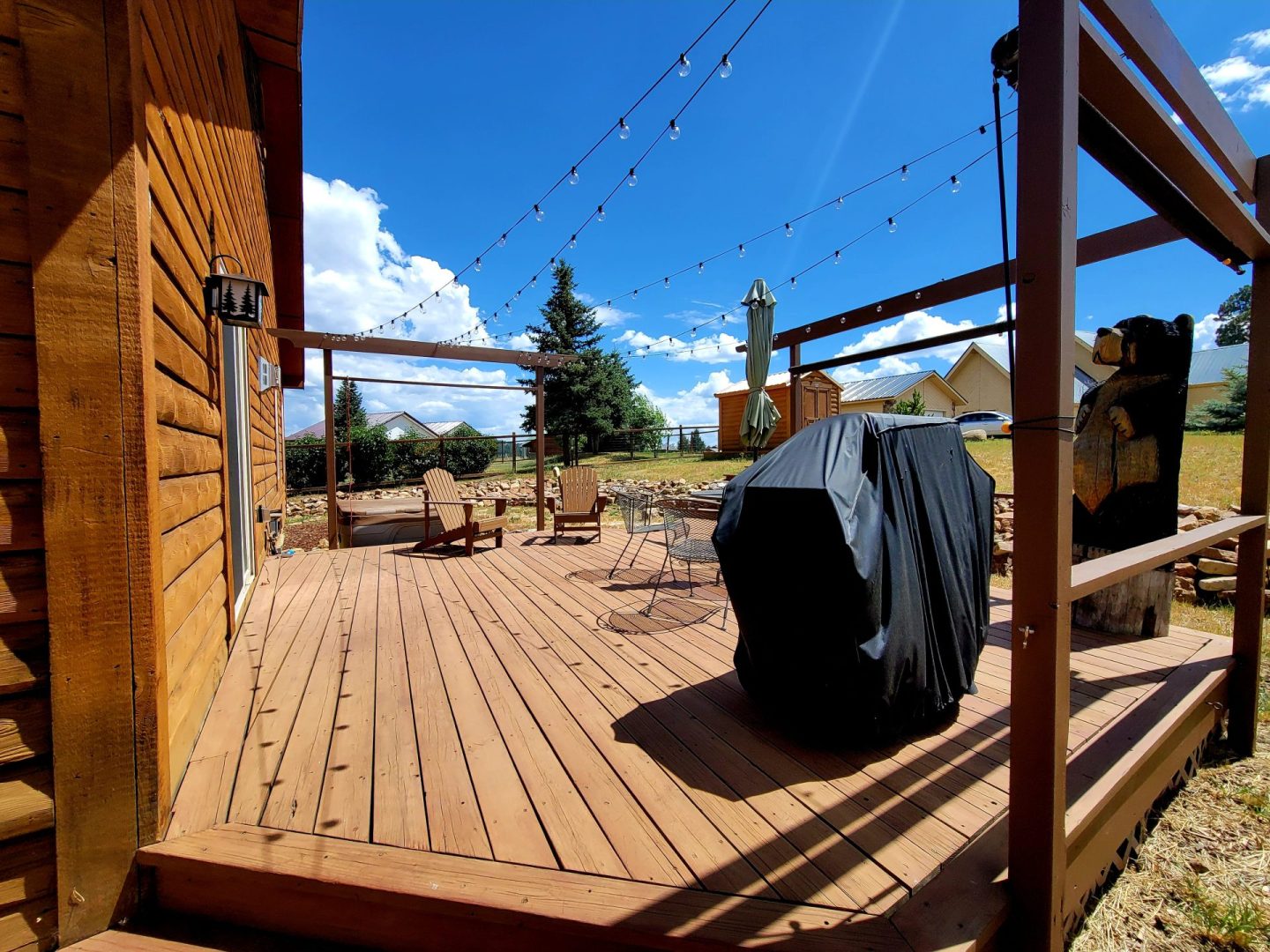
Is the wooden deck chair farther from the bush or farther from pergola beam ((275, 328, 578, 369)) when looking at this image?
the bush

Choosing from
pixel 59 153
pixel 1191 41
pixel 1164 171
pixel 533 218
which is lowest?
pixel 59 153

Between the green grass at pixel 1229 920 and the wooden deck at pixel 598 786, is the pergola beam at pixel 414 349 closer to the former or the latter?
the wooden deck at pixel 598 786

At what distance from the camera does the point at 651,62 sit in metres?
3.89

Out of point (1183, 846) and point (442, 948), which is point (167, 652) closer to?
point (442, 948)

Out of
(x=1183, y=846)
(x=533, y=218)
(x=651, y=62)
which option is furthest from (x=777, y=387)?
(x=1183, y=846)

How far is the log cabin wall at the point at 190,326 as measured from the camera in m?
1.58

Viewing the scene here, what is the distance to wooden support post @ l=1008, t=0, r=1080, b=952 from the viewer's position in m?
1.04

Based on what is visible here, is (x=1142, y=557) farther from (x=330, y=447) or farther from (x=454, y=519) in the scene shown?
(x=330, y=447)

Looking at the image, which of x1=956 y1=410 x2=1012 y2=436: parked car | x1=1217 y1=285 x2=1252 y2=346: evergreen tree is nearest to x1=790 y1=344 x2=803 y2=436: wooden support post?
x1=956 y1=410 x2=1012 y2=436: parked car

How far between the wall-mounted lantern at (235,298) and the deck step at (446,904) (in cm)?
204

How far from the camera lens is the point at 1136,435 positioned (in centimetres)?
278

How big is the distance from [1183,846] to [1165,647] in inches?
46.6

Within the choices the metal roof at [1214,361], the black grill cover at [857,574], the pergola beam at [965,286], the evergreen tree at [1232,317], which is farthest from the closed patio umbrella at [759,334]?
the evergreen tree at [1232,317]

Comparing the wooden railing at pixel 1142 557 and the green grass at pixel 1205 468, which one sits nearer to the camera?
the wooden railing at pixel 1142 557
